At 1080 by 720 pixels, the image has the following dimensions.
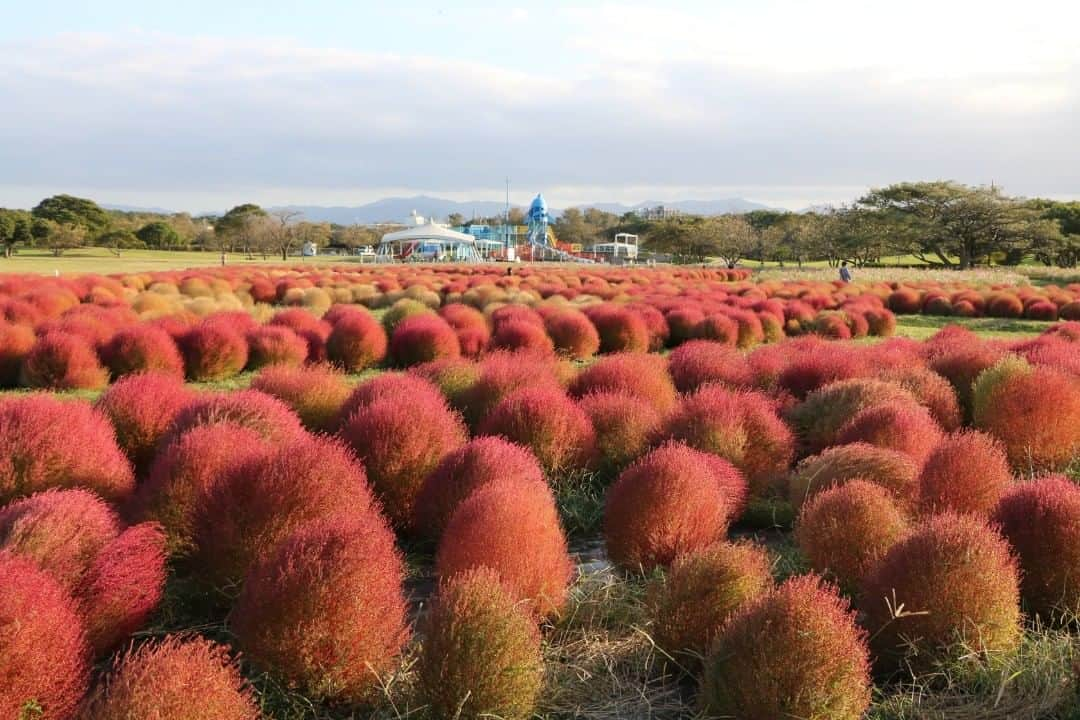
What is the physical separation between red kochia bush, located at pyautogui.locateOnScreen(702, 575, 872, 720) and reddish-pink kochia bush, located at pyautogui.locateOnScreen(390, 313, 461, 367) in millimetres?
9713

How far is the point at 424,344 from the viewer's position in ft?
41.8

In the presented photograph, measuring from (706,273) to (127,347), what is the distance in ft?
106

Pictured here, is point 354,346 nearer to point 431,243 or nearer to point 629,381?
point 629,381

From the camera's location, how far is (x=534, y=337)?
12.8 m

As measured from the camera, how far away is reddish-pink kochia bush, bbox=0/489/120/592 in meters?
3.45

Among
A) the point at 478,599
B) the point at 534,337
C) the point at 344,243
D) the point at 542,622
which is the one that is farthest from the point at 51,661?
the point at 344,243

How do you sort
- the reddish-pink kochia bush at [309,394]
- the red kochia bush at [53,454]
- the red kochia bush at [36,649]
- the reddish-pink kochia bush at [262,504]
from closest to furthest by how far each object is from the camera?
the red kochia bush at [36,649], the reddish-pink kochia bush at [262,504], the red kochia bush at [53,454], the reddish-pink kochia bush at [309,394]

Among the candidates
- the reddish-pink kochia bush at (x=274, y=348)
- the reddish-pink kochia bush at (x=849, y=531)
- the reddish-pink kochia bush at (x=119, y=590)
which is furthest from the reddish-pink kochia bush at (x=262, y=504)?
the reddish-pink kochia bush at (x=274, y=348)

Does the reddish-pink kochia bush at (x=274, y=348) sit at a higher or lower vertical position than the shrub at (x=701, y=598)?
higher

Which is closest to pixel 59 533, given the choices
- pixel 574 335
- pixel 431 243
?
pixel 574 335

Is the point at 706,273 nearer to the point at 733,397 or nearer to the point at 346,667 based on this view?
the point at 733,397

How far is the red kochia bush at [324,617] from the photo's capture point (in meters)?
3.16

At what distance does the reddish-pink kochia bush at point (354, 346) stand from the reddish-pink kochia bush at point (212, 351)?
1.44 metres

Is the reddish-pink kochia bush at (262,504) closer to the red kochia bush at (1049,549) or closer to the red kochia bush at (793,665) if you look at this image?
the red kochia bush at (793,665)
